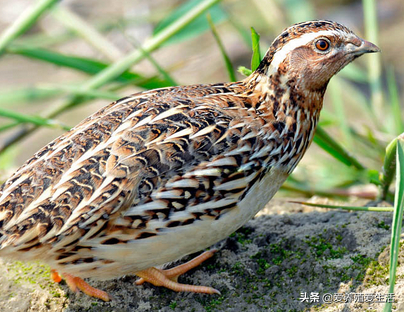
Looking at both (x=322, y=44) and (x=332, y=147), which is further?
(x=332, y=147)

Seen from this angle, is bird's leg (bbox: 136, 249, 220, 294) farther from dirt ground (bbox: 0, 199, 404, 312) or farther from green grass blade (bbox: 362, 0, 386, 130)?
green grass blade (bbox: 362, 0, 386, 130)

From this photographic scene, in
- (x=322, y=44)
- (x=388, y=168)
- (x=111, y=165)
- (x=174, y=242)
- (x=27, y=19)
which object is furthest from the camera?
(x=27, y=19)

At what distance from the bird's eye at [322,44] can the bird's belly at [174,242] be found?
903 millimetres

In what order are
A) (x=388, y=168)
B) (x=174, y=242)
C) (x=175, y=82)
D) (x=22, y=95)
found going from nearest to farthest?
(x=174, y=242), (x=388, y=168), (x=175, y=82), (x=22, y=95)

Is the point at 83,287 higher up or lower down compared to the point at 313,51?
lower down

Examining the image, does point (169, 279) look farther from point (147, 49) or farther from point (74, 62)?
point (74, 62)

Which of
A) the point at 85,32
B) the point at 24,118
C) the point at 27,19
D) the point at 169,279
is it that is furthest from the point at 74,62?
the point at 169,279

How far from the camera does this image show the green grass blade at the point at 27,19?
4.90m

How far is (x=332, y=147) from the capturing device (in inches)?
185

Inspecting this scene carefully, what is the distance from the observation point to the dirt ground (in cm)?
369

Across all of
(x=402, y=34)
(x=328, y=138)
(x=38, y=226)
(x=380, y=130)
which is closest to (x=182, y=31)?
(x=328, y=138)

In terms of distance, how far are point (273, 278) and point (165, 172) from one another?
1.11m

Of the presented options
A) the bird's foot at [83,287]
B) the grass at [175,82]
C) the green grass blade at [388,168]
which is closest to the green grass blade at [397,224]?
the grass at [175,82]

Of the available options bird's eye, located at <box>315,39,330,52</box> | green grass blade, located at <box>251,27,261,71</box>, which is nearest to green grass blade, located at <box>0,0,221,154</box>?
green grass blade, located at <box>251,27,261,71</box>
